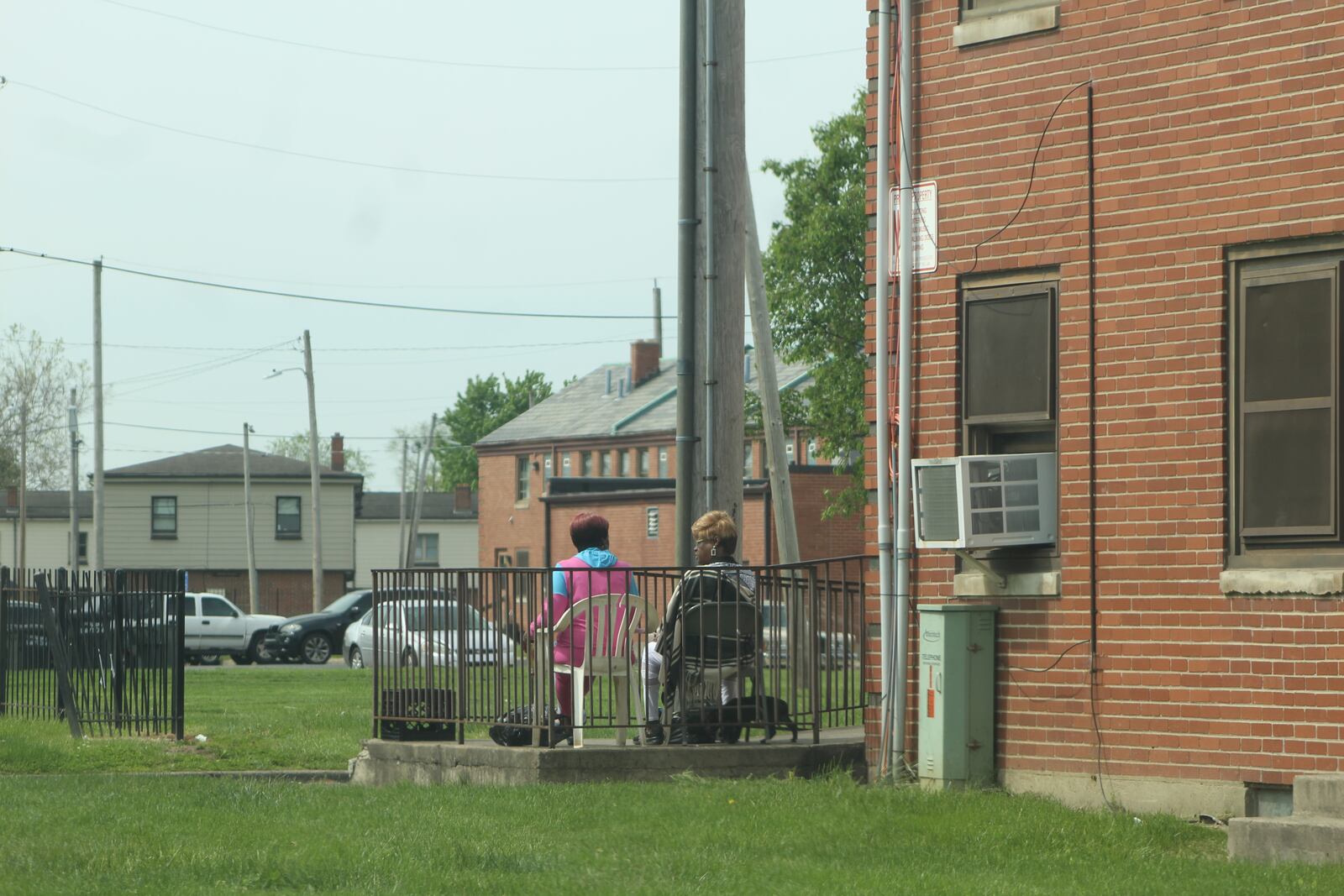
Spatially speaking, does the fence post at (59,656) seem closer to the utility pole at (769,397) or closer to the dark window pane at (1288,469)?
the utility pole at (769,397)

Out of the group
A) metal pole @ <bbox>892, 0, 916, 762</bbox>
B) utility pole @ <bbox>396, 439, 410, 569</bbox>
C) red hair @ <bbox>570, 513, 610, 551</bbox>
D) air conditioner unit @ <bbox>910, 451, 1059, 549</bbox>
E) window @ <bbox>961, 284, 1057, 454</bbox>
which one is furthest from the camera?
utility pole @ <bbox>396, 439, 410, 569</bbox>

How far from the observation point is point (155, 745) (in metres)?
14.9

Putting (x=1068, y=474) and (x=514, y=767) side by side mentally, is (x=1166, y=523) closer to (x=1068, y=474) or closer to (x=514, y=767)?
(x=1068, y=474)

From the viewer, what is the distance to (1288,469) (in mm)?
9367

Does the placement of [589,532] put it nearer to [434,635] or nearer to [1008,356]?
[434,635]

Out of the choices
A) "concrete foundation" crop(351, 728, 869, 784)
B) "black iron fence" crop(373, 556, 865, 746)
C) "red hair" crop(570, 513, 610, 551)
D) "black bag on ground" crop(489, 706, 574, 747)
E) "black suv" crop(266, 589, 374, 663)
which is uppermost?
"red hair" crop(570, 513, 610, 551)

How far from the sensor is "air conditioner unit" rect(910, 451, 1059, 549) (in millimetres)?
10164

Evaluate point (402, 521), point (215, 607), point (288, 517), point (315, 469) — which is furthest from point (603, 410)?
point (215, 607)

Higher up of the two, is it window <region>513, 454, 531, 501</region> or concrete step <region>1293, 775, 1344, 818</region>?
window <region>513, 454, 531, 501</region>

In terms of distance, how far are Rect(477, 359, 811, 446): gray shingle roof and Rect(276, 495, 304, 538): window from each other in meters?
11.3

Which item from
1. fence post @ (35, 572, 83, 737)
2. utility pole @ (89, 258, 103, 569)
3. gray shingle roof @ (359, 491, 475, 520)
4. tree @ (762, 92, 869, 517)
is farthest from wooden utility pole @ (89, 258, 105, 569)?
gray shingle roof @ (359, 491, 475, 520)

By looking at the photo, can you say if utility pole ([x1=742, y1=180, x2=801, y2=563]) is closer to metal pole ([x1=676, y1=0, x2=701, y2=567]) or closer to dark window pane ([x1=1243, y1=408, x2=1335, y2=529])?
metal pole ([x1=676, y1=0, x2=701, y2=567])

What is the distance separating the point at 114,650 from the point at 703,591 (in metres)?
6.91

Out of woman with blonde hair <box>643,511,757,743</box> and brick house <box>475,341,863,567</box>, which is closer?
woman with blonde hair <box>643,511,757,743</box>
